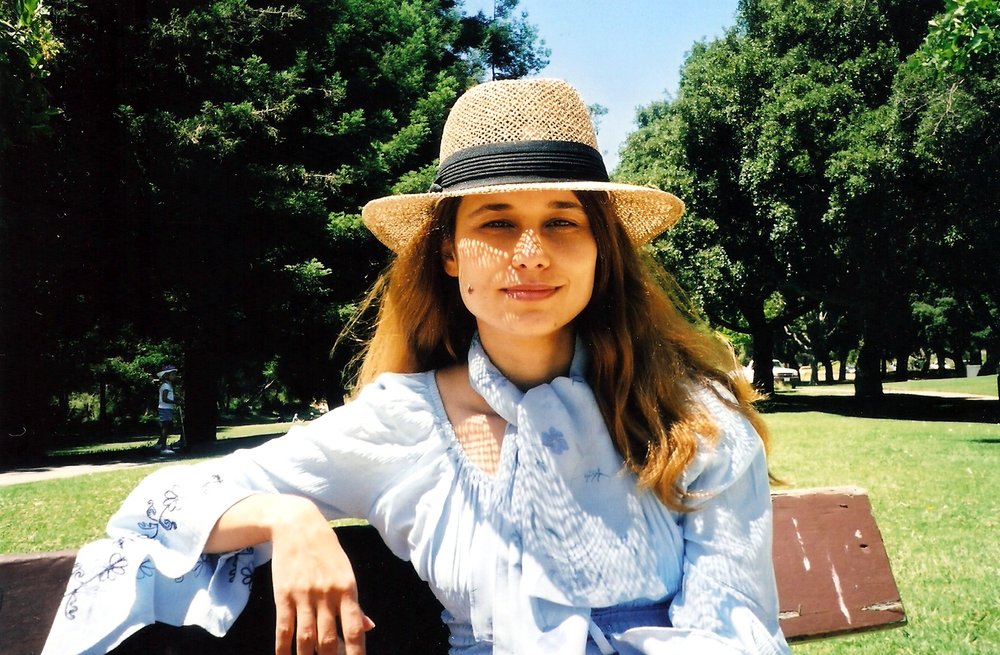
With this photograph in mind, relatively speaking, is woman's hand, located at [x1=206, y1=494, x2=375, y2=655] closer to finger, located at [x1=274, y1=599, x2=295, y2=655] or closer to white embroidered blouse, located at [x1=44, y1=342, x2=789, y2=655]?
finger, located at [x1=274, y1=599, x2=295, y2=655]

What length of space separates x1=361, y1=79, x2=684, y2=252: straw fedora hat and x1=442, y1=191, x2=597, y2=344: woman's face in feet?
0.15

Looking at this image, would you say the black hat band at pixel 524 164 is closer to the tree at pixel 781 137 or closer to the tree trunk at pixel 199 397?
the tree at pixel 781 137

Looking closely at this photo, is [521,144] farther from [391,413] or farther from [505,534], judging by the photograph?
[505,534]

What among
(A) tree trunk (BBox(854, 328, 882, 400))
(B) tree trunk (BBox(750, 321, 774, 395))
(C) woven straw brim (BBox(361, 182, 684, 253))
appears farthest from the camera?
(B) tree trunk (BBox(750, 321, 774, 395))

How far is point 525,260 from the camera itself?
174cm

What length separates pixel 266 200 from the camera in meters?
14.8

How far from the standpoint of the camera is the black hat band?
1789 mm

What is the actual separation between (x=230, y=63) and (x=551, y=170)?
50.6ft

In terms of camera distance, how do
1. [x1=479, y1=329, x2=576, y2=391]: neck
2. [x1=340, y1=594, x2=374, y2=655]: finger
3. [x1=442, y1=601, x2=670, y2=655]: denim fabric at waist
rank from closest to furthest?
[x1=340, y1=594, x2=374, y2=655]: finger → [x1=442, y1=601, x2=670, y2=655]: denim fabric at waist → [x1=479, y1=329, x2=576, y2=391]: neck

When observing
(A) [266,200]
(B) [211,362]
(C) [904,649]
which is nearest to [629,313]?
(C) [904,649]

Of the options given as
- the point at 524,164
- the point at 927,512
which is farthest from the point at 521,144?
the point at 927,512

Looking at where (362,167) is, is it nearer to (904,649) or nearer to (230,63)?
(230,63)

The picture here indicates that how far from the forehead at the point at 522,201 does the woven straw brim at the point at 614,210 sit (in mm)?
158

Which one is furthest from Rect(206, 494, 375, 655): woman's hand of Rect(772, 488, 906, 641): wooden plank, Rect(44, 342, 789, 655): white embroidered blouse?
Rect(772, 488, 906, 641): wooden plank
